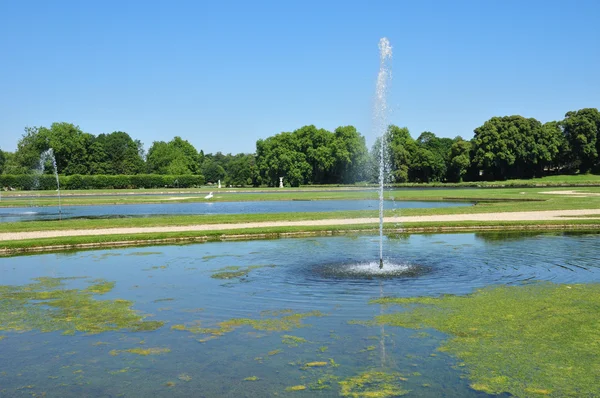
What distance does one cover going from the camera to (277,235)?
960 inches

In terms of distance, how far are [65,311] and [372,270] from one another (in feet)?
25.0

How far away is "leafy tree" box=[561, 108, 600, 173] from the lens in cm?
10344

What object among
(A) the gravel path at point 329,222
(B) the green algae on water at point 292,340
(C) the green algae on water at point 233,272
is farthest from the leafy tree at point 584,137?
(B) the green algae on water at point 292,340

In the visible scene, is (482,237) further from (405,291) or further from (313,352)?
(313,352)

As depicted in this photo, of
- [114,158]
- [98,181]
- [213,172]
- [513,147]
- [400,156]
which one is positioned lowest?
[98,181]

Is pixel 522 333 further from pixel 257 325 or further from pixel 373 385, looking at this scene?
pixel 257 325

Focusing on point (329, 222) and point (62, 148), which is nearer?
point (329, 222)

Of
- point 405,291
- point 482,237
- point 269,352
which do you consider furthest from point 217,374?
point 482,237

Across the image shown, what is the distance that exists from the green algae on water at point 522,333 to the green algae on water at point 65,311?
193 inches

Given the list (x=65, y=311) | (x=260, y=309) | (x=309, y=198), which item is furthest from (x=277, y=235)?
(x=309, y=198)

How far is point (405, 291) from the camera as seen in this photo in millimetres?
12594

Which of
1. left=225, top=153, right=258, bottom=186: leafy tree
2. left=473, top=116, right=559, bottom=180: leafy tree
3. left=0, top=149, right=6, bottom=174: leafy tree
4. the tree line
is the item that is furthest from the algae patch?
left=0, top=149, right=6, bottom=174: leafy tree

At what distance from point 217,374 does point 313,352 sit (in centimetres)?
155

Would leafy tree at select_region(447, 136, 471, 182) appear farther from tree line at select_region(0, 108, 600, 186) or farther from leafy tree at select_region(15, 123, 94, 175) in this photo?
leafy tree at select_region(15, 123, 94, 175)
